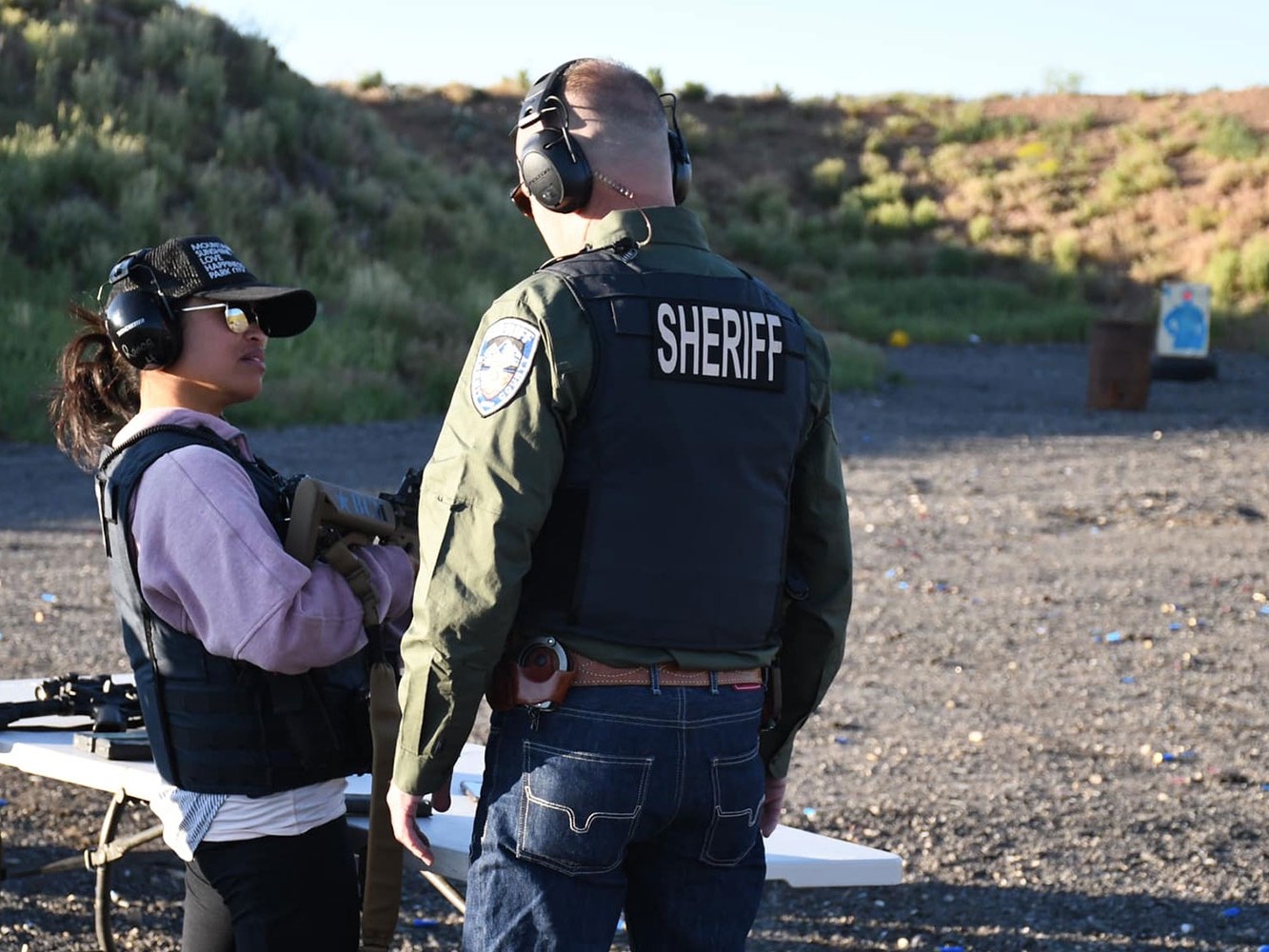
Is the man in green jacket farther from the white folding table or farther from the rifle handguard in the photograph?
the white folding table

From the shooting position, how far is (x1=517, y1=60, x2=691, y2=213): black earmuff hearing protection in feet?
7.77

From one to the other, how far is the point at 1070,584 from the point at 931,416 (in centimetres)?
780

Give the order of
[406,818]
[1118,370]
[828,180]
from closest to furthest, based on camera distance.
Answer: [406,818]
[1118,370]
[828,180]

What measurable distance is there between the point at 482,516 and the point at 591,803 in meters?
0.42

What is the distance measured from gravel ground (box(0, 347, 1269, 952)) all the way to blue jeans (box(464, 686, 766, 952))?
1.98m

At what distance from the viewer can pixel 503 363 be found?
2.20m

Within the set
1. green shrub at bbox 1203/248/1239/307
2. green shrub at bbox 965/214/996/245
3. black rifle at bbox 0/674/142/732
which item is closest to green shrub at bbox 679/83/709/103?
green shrub at bbox 965/214/996/245

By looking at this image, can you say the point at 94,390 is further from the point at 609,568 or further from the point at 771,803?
the point at 771,803

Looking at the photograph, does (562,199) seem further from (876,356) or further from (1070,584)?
(876,356)

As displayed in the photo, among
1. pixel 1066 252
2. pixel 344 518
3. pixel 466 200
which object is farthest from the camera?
pixel 1066 252

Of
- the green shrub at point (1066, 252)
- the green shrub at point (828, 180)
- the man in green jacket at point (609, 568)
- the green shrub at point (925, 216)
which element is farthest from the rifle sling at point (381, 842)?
the green shrub at point (828, 180)

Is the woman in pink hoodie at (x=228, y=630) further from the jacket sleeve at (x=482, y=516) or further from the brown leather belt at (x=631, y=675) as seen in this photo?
the brown leather belt at (x=631, y=675)

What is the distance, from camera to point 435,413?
15.2 metres

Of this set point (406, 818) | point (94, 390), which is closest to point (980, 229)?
point (94, 390)
